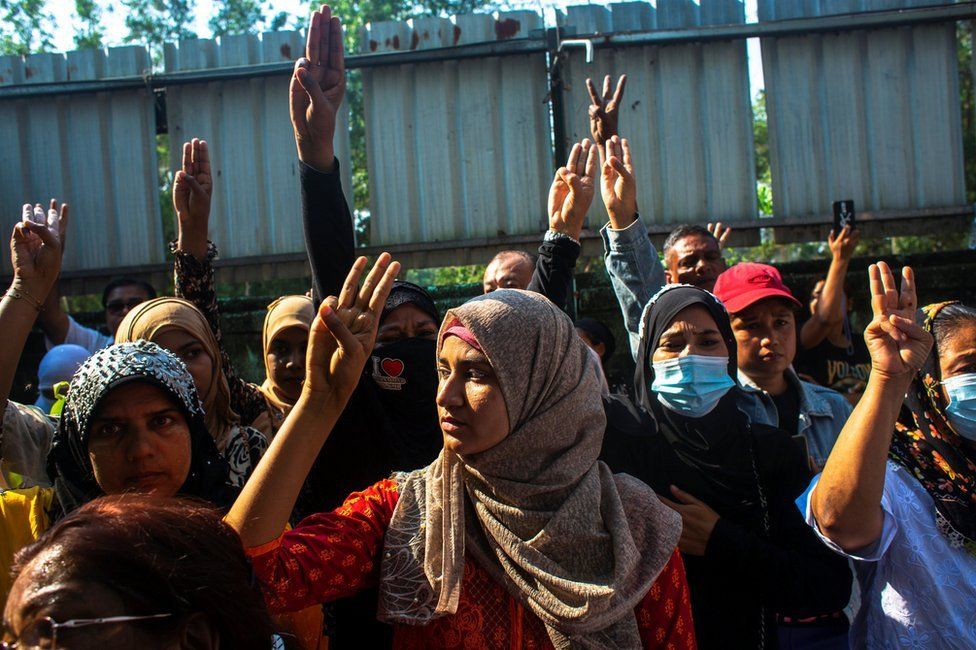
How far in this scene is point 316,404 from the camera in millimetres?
2004

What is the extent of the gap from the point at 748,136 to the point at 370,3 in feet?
30.7

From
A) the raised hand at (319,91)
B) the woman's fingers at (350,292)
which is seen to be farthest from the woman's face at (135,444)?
the raised hand at (319,91)


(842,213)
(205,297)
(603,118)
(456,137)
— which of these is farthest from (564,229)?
(842,213)

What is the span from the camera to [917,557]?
2.50 m

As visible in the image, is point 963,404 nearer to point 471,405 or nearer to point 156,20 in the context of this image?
point 471,405

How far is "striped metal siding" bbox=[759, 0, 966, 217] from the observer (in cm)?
551

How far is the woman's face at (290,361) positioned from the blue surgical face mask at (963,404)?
217 cm

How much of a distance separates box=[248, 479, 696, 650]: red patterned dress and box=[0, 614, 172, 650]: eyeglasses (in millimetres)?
606

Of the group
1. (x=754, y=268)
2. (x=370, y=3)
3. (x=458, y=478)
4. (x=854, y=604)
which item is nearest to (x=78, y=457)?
(x=458, y=478)

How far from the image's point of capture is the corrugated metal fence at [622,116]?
5480mm

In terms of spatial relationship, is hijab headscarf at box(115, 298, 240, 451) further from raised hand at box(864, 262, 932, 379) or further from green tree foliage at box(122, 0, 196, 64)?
green tree foliage at box(122, 0, 196, 64)

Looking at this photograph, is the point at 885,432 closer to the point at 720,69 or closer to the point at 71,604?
the point at 71,604

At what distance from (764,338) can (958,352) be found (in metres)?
0.78

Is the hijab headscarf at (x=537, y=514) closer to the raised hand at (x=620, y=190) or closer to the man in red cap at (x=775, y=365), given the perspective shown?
the man in red cap at (x=775, y=365)
